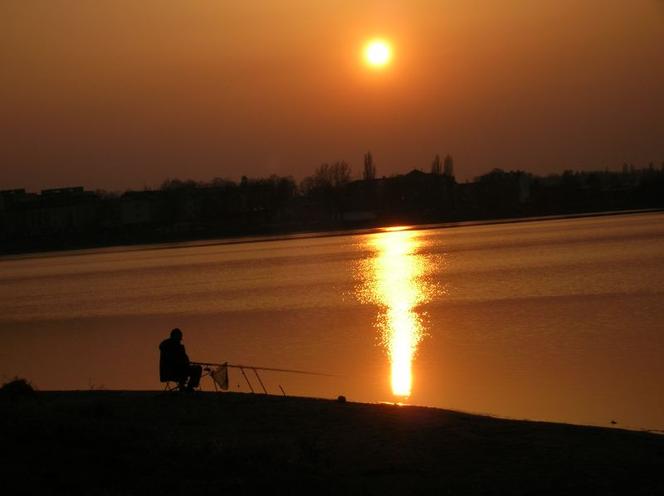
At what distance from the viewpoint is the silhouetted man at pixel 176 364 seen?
13.4 metres

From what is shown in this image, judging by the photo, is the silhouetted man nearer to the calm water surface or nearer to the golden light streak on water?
the calm water surface

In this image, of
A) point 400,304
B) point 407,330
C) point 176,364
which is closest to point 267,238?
point 400,304

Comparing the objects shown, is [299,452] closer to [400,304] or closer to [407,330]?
[407,330]

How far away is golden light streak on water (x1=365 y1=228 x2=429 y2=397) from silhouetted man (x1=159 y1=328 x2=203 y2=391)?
4158 mm

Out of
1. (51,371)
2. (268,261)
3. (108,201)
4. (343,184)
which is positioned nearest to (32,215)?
(108,201)

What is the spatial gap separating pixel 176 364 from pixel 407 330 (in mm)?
12733

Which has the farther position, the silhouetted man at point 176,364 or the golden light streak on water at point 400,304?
the golden light streak on water at point 400,304

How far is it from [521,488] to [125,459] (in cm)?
358

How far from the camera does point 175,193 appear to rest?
145 m

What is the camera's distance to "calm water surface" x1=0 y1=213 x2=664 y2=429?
16266mm

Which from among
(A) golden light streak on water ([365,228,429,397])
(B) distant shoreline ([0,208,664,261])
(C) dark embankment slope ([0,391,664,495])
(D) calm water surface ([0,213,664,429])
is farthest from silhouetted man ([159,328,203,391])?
(B) distant shoreline ([0,208,664,261])

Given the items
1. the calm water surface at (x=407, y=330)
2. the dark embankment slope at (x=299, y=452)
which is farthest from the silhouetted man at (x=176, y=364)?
the calm water surface at (x=407, y=330)

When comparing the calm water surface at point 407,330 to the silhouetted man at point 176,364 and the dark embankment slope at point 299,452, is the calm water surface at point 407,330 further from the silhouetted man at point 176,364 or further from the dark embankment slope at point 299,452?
the silhouetted man at point 176,364

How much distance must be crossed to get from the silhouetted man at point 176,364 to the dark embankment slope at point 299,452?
49 centimetres
